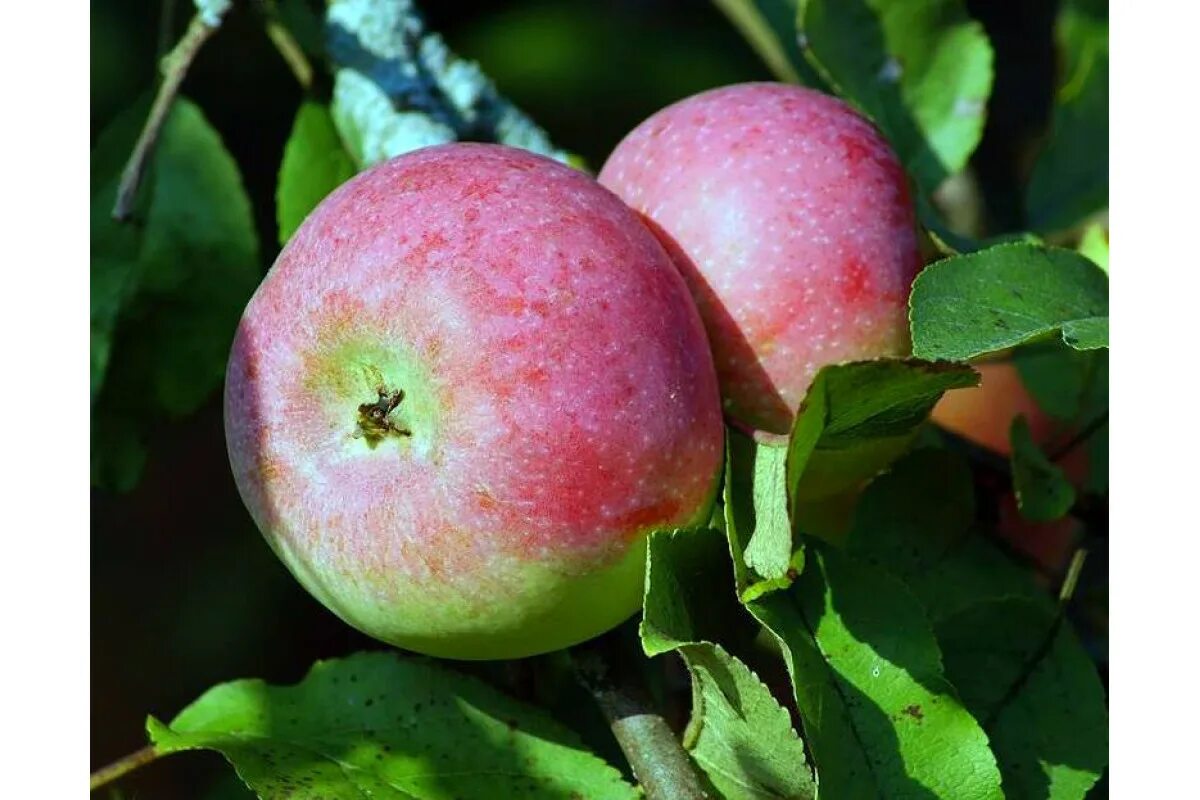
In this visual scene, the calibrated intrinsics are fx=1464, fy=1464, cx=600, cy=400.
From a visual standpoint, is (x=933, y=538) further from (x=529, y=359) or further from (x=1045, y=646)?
(x=529, y=359)

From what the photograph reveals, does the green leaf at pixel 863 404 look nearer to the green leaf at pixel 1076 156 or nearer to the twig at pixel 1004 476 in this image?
the twig at pixel 1004 476

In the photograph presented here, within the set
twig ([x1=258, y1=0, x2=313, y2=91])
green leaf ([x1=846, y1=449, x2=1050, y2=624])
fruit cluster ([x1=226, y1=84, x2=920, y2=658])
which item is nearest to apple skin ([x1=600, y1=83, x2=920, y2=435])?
fruit cluster ([x1=226, y1=84, x2=920, y2=658])

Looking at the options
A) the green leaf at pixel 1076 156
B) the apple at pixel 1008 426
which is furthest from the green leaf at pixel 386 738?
the green leaf at pixel 1076 156

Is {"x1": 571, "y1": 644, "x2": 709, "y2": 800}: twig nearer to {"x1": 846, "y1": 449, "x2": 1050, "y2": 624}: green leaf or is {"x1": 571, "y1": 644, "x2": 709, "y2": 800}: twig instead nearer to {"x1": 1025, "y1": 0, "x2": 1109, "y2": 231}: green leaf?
{"x1": 846, "y1": 449, "x2": 1050, "y2": 624}: green leaf

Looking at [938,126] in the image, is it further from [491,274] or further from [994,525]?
[491,274]

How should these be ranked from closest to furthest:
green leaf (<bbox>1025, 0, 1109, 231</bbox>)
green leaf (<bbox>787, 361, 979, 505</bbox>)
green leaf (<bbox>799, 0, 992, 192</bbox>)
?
green leaf (<bbox>787, 361, 979, 505</bbox>), green leaf (<bbox>799, 0, 992, 192</bbox>), green leaf (<bbox>1025, 0, 1109, 231</bbox>)
